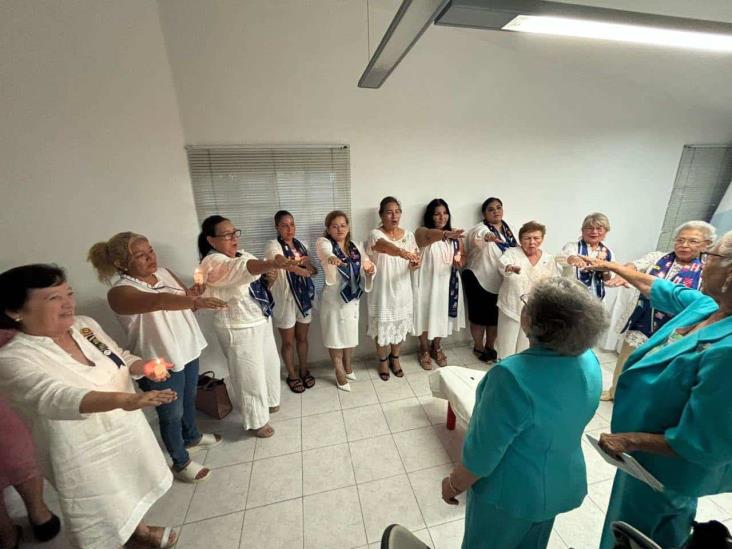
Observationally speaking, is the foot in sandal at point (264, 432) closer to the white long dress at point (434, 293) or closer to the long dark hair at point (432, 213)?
the white long dress at point (434, 293)

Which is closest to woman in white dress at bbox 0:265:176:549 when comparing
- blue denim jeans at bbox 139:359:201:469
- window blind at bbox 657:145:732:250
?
blue denim jeans at bbox 139:359:201:469

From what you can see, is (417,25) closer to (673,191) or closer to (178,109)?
(178,109)

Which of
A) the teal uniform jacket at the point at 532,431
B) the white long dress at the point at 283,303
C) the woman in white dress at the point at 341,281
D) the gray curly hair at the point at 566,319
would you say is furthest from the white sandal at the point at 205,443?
the gray curly hair at the point at 566,319

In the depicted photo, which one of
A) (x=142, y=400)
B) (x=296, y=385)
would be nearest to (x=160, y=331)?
(x=142, y=400)

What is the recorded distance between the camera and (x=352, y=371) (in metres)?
3.09

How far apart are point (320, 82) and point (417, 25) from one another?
155 centimetres

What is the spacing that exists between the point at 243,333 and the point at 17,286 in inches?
42.5

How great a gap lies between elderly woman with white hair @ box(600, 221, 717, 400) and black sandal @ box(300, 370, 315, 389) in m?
2.37

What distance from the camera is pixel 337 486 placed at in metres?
1.94

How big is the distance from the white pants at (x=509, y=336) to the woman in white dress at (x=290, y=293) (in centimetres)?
177

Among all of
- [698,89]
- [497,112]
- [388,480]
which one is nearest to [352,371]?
[388,480]

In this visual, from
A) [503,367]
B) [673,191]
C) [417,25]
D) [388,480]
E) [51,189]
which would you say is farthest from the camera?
[673,191]

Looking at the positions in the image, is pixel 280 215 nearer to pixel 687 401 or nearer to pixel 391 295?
pixel 391 295

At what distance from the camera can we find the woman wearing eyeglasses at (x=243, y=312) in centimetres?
185
